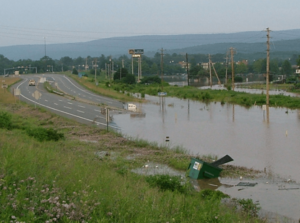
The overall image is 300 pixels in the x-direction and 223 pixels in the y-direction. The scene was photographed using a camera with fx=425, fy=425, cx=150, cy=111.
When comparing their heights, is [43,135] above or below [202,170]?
above

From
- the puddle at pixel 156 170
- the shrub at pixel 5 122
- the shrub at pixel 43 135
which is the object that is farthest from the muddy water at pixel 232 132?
the shrub at pixel 5 122

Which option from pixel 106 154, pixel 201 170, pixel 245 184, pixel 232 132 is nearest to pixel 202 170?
pixel 201 170

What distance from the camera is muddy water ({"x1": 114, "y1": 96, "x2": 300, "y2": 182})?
18.8 m

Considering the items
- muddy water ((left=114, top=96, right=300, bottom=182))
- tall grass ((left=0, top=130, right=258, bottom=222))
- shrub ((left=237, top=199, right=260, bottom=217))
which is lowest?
muddy water ((left=114, top=96, right=300, bottom=182))

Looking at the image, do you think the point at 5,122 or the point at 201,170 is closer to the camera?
the point at 201,170

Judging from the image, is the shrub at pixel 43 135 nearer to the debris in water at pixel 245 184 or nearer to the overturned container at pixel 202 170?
the overturned container at pixel 202 170

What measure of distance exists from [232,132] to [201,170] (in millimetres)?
12657

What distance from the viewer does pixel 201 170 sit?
48.0 ft

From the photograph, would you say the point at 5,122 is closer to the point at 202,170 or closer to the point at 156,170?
the point at 156,170

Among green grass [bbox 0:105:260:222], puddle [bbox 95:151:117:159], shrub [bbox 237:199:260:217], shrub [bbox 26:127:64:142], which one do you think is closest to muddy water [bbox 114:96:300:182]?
puddle [bbox 95:151:117:159]

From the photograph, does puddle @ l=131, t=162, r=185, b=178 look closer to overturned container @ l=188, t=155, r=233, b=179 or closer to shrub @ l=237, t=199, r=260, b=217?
overturned container @ l=188, t=155, r=233, b=179

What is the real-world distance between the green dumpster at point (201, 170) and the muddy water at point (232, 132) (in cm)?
283

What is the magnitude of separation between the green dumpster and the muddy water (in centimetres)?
283

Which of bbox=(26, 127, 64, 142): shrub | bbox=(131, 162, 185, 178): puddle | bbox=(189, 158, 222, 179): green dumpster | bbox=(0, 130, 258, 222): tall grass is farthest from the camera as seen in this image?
bbox=(26, 127, 64, 142): shrub
